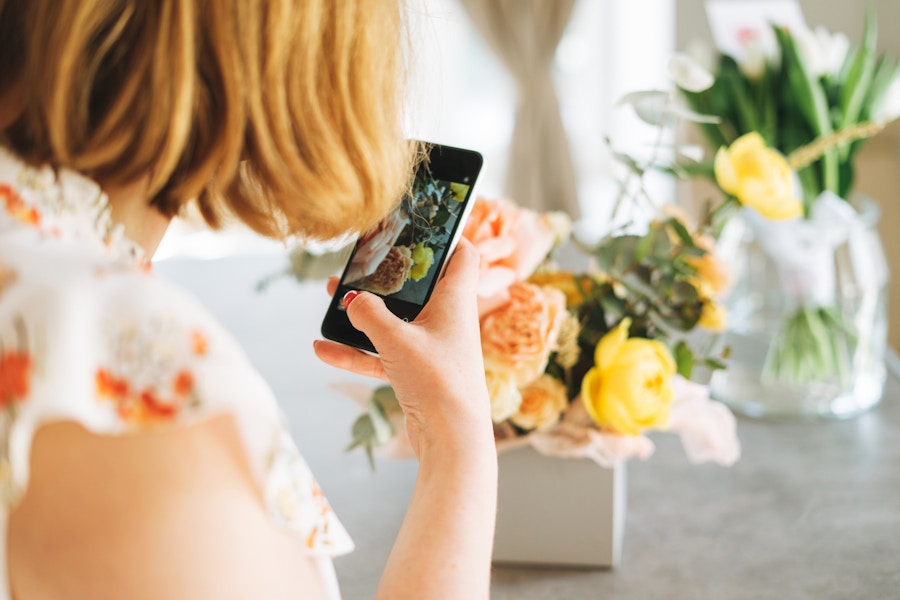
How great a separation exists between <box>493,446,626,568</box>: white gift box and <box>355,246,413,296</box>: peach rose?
20cm

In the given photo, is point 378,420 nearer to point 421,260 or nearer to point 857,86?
point 421,260

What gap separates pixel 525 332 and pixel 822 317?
567 mm

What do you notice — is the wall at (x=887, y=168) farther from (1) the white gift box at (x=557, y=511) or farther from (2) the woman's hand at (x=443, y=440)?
(2) the woman's hand at (x=443, y=440)

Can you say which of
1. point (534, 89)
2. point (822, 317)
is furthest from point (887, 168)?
point (822, 317)

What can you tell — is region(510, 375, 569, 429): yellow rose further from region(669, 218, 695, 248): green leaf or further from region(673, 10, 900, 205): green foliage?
region(673, 10, 900, 205): green foliage

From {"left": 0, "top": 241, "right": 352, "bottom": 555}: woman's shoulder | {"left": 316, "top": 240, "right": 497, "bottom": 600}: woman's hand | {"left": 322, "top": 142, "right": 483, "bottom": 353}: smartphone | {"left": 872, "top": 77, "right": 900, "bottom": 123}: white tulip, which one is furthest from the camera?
{"left": 872, "top": 77, "right": 900, "bottom": 123}: white tulip

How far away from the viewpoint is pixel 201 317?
0.44m

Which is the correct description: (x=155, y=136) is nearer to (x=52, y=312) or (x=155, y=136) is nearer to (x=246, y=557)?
(x=52, y=312)

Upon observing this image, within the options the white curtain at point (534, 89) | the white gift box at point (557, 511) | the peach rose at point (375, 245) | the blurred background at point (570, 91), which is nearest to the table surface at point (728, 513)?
the white gift box at point (557, 511)

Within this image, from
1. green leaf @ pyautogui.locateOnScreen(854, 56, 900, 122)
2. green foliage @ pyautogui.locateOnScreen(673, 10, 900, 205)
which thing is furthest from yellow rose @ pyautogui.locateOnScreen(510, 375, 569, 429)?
green leaf @ pyautogui.locateOnScreen(854, 56, 900, 122)

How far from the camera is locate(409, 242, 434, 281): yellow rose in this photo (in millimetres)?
737

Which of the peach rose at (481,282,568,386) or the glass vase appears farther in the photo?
the glass vase

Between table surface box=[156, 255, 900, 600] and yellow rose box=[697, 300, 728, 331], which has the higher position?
yellow rose box=[697, 300, 728, 331]

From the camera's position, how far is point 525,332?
29.6 inches
